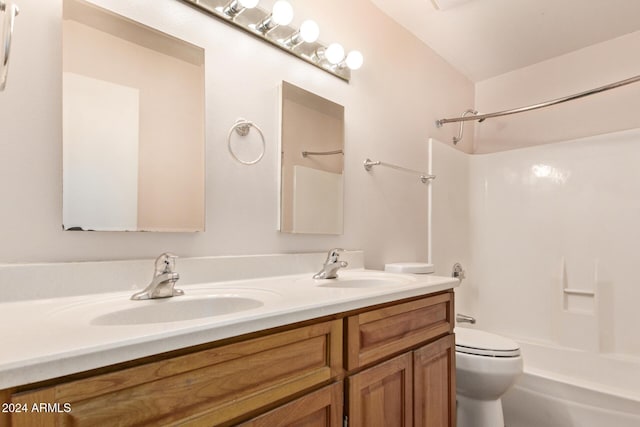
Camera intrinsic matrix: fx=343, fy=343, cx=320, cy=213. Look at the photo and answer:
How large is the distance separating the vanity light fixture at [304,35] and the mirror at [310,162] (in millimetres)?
180

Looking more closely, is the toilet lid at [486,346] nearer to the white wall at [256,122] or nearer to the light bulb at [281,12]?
the white wall at [256,122]

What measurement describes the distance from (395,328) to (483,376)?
0.78 m

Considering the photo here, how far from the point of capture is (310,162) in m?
1.54

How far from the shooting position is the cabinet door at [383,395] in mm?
928

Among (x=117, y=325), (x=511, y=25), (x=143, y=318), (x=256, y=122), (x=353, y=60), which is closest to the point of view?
(x=117, y=325)

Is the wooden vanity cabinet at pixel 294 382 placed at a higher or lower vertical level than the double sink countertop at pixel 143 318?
lower

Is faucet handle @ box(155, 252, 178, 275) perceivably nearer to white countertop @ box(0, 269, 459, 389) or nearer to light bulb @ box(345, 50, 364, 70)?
white countertop @ box(0, 269, 459, 389)

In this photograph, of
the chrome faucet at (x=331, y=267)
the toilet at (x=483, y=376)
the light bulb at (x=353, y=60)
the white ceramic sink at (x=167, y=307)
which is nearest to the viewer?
the white ceramic sink at (x=167, y=307)

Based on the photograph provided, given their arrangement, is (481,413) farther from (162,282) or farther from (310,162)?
(162,282)

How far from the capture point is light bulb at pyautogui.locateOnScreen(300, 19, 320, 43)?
1.42 m

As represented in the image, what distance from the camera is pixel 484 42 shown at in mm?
2307

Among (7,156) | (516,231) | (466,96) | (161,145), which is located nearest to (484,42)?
(466,96)

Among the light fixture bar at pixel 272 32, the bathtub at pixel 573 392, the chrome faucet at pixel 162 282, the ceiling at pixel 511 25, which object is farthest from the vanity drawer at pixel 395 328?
the ceiling at pixel 511 25

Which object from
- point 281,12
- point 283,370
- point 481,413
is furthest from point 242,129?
point 481,413
